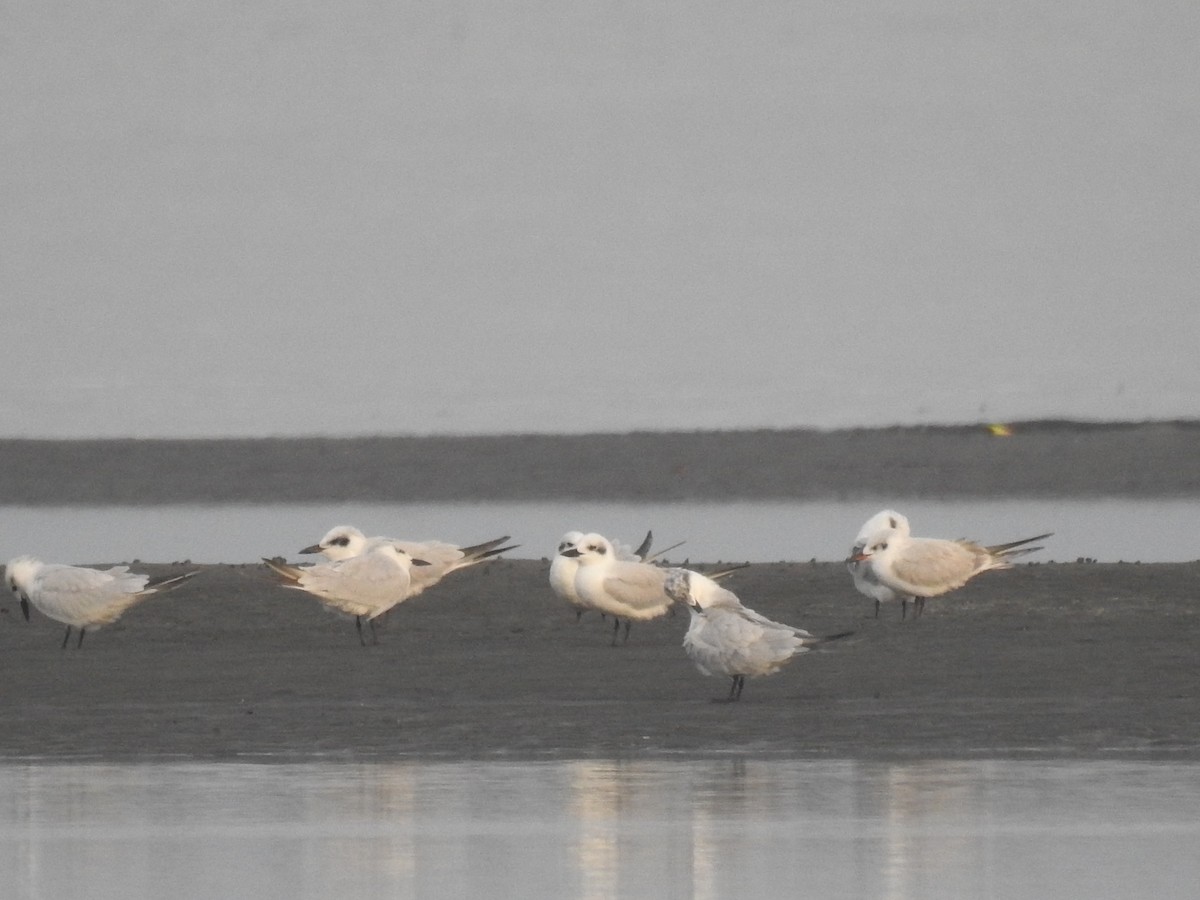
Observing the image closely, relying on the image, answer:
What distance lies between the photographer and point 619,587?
18734 mm

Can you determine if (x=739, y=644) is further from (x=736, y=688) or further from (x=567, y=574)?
(x=567, y=574)

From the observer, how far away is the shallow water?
2750cm

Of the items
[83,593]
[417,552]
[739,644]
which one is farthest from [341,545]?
[739,644]

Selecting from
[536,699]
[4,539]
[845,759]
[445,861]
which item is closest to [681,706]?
[536,699]

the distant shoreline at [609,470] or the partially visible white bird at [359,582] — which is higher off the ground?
the distant shoreline at [609,470]

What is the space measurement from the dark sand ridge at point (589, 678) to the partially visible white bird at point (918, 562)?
0.26 meters

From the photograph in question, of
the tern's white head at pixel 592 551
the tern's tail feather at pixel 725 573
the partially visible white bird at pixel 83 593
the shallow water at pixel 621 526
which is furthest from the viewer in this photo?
the shallow water at pixel 621 526

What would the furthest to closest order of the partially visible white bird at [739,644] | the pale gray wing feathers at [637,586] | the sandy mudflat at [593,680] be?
the pale gray wing feathers at [637,586] → the partially visible white bird at [739,644] → the sandy mudflat at [593,680]

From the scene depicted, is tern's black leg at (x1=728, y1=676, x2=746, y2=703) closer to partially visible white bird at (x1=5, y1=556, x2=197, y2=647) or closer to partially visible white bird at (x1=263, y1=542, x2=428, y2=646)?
partially visible white bird at (x1=263, y1=542, x2=428, y2=646)

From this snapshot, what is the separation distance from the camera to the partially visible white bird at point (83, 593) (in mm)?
18594

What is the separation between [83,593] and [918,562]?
19.6 feet

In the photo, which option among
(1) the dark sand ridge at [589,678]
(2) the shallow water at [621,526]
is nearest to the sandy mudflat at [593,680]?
(1) the dark sand ridge at [589,678]

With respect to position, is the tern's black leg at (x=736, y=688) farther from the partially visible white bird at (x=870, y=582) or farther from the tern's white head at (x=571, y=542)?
the partially visible white bird at (x=870, y=582)

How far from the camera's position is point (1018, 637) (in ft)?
59.1
